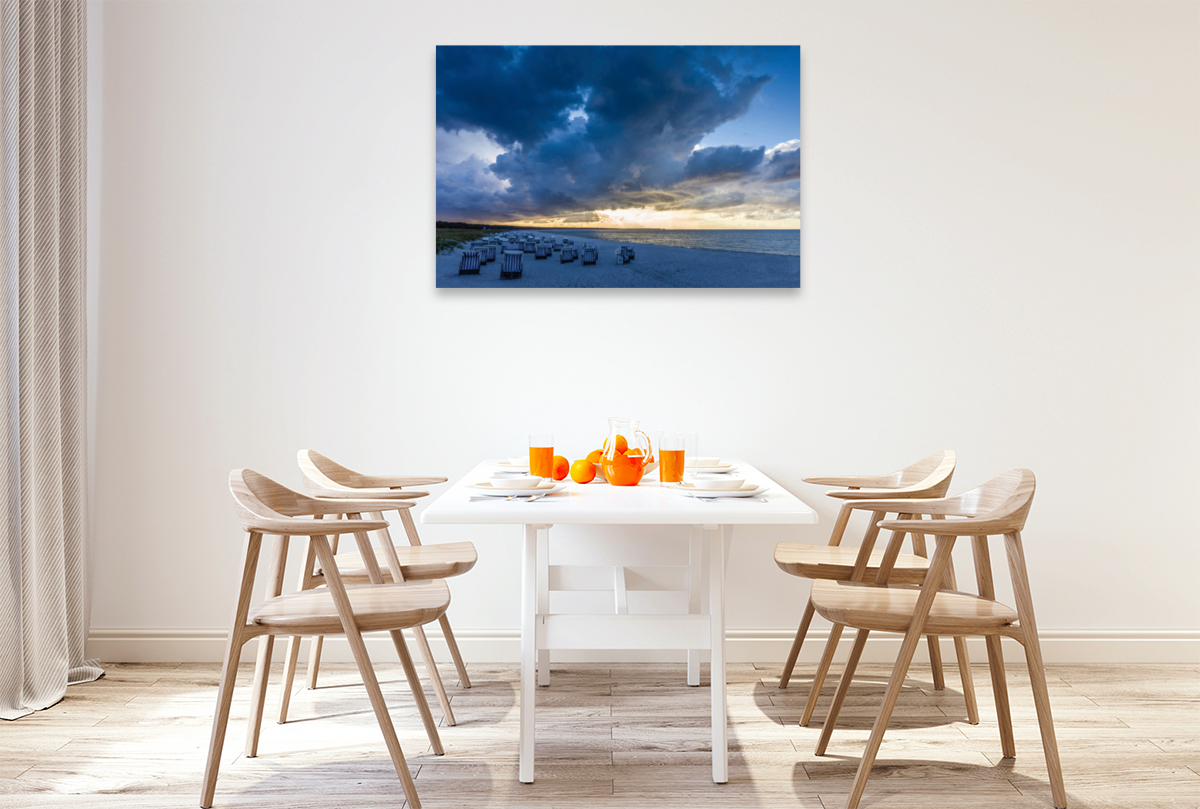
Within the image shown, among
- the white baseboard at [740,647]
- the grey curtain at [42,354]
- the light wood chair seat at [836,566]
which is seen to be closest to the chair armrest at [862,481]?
the light wood chair seat at [836,566]

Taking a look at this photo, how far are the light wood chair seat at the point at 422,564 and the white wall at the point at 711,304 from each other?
46 cm

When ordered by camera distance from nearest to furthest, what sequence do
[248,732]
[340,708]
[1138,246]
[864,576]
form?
[248,732], [864,576], [340,708], [1138,246]

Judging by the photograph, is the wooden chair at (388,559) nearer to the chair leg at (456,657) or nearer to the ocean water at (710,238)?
the chair leg at (456,657)

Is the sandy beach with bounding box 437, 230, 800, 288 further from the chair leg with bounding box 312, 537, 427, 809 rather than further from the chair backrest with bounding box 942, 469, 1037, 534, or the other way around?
the chair leg with bounding box 312, 537, 427, 809

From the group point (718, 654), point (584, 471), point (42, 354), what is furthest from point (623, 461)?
point (42, 354)

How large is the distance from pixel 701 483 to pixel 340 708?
4.59 ft

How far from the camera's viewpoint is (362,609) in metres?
1.95

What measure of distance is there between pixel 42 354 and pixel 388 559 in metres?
1.37

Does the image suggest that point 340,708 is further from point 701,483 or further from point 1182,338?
point 1182,338

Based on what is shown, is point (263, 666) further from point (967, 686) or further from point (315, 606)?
point (967, 686)

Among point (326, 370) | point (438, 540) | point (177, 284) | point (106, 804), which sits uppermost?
point (177, 284)

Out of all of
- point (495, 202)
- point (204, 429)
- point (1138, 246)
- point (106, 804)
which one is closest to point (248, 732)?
point (106, 804)

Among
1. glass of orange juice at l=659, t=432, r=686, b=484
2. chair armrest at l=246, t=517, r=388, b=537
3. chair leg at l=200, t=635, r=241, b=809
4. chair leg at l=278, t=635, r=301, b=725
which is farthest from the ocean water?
chair leg at l=200, t=635, r=241, b=809

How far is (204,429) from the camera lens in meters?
3.04
